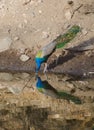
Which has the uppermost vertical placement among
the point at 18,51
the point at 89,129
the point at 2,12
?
the point at 2,12

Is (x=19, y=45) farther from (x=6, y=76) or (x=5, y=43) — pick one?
(x=6, y=76)

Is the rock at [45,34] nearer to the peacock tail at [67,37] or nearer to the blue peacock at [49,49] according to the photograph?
the peacock tail at [67,37]

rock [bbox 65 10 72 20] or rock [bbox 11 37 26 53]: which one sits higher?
rock [bbox 65 10 72 20]

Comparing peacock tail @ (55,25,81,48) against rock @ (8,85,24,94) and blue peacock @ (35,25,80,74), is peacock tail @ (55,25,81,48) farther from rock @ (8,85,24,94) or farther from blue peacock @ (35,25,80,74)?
rock @ (8,85,24,94)

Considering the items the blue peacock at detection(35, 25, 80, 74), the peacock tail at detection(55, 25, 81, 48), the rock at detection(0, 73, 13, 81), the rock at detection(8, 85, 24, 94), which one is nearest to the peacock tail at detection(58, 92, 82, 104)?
the rock at detection(8, 85, 24, 94)

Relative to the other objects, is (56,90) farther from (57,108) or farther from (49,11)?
(49,11)

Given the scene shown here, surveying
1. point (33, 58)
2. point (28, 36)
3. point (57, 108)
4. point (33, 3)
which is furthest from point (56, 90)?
point (33, 3)

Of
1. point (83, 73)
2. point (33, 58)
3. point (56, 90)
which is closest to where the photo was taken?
point (56, 90)

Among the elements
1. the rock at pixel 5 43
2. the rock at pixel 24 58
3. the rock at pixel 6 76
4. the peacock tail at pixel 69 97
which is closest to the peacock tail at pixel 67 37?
the rock at pixel 24 58
